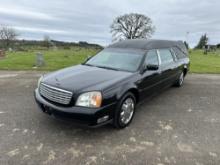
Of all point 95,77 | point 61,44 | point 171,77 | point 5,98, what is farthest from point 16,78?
point 61,44

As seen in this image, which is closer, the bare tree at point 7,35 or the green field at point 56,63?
the green field at point 56,63

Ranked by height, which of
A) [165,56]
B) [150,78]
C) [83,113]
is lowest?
[83,113]

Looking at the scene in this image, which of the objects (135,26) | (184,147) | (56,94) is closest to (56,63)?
(56,94)

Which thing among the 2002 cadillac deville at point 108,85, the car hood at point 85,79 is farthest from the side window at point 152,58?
the car hood at point 85,79

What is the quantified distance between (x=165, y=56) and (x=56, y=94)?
3.38 metres

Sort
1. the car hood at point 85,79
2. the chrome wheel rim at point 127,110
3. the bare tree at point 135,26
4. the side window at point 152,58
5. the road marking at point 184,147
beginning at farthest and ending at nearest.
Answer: the bare tree at point 135,26
the side window at point 152,58
the chrome wheel rim at point 127,110
the car hood at point 85,79
the road marking at point 184,147

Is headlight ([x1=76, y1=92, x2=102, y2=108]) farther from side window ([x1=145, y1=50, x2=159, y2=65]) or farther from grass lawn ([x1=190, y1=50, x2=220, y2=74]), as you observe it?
grass lawn ([x1=190, y1=50, x2=220, y2=74])

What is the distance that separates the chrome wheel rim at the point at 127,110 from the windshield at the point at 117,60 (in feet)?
2.37

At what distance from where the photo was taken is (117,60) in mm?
4668

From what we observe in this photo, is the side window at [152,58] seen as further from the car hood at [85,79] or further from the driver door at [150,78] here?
the car hood at [85,79]

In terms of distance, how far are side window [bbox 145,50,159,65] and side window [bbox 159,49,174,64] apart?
32 centimetres

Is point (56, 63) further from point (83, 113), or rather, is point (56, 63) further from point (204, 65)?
point (83, 113)

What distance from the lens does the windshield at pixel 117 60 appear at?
435cm

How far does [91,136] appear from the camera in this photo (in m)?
3.48
